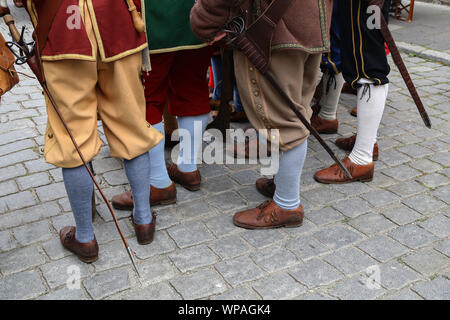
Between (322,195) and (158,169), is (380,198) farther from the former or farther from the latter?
(158,169)

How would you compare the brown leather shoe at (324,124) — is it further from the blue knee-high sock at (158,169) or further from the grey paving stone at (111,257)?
the grey paving stone at (111,257)

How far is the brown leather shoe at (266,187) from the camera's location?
3.02m

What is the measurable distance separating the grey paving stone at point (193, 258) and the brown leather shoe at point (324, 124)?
1.71m

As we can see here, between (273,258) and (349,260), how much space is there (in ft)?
1.25

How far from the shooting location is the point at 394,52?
2807 mm

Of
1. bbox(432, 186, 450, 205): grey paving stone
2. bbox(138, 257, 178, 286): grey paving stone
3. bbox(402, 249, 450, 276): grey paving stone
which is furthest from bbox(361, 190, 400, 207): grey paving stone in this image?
bbox(138, 257, 178, 286): grey paving stone

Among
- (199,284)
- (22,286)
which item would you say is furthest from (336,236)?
(22,286)

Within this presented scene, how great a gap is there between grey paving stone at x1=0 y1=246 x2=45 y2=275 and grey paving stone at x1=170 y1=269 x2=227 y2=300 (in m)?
0.74

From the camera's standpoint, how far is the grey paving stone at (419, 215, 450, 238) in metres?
2.62

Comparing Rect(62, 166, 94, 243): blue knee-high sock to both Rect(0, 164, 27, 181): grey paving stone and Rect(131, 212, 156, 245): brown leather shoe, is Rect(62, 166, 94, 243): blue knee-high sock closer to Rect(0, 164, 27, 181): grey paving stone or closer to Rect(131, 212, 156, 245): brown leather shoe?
Rect(131, 212, 156, 245): brown leather shoe

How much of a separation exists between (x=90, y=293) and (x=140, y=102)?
92 cm
